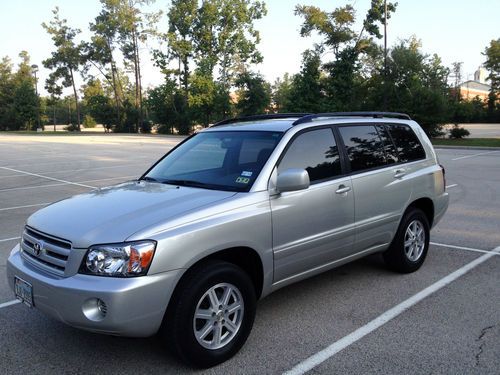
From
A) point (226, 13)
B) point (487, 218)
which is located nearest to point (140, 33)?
point (226, 13)

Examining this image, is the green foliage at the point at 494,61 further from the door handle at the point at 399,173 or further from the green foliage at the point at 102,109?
the door handle at the point at 399,173

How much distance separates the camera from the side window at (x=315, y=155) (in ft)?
13.2

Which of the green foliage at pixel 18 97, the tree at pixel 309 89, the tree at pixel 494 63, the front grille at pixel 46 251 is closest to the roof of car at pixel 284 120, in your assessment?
the front grille at pixel 46 251

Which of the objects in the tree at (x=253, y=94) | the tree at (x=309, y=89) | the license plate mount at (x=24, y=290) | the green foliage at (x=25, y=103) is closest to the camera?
the license plate mount at (x=24, y=290)

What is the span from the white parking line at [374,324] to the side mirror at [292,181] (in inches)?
48.2

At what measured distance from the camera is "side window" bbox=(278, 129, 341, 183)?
402cm

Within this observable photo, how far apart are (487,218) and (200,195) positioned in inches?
241

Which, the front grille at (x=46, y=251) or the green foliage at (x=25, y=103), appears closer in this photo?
the front grille at (x=46, y=251)

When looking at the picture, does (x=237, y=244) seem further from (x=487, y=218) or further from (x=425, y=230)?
(x=487, y=218)

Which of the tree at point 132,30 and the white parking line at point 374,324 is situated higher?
the tree at point 132,30

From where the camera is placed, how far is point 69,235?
3152 mm

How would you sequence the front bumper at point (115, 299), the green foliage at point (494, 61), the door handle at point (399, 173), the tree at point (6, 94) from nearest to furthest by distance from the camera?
the front bumper at point (115, 299)
the door handle at point (399, 173)
the green foliage at point (494, 61)
the tree at point (6, 94)

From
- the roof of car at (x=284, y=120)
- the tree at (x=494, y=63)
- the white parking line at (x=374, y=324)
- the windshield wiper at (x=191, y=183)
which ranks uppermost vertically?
the tree at (x=494, y=63)

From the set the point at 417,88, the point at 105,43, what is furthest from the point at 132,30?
the point at 417,88
